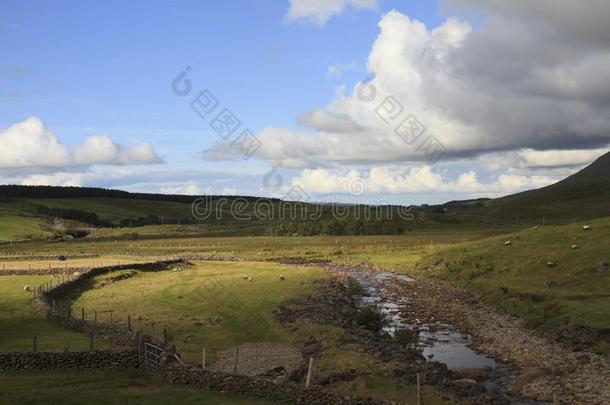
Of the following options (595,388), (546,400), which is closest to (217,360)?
(546,400)

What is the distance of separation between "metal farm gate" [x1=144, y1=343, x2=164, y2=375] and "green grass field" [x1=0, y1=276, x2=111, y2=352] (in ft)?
18.8

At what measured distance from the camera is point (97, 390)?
31.5 m

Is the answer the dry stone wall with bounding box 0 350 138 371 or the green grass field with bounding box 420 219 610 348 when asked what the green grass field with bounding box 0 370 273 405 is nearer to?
the dry stone wall with bounding box 0 350 138 371

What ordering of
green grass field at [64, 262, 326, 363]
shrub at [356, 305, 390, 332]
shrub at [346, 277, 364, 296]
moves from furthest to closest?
shrub at [346, 277, 364, 296], shrub at [356, 305, 390, 332], green grass field at [64, 262, 326, 363]

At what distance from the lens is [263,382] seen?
30.5 metres

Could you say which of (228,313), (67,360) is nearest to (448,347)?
(228,313)

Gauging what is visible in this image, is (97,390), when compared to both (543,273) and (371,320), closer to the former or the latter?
(371,320)

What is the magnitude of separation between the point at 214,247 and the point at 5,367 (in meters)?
121

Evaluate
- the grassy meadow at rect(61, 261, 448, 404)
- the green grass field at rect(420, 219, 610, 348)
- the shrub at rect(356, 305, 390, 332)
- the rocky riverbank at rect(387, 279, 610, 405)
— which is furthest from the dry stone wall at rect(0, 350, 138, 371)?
the green grass field at rect(420, 219, 610, 348)

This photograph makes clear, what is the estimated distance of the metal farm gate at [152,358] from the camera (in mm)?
34719

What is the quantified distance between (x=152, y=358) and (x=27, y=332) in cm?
1619

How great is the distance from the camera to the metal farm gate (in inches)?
1367

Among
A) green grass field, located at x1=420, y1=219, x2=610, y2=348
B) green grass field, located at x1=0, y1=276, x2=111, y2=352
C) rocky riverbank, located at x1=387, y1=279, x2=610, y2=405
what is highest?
green grass field, located at x1=420, y1=219, x2=610, y2=348

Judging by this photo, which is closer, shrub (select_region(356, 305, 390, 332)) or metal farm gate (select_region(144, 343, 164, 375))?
metal farm gate (select_region(144, 343, 164, 375))
